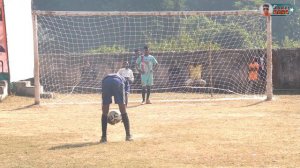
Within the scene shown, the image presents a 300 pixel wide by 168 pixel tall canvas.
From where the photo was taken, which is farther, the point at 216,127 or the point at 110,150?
the point at 216,127

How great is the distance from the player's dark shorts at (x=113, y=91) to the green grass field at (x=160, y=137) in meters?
0.79

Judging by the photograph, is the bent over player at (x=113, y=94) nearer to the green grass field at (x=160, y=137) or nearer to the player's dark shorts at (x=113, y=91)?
the player's dark shorts at (x=113, y=91)

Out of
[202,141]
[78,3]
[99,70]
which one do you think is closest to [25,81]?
[99,70]

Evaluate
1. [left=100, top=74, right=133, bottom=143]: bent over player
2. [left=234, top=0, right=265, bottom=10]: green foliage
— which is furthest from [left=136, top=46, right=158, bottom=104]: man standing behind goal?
[left=234, top=0, right=265, bottom=10]: green foliage

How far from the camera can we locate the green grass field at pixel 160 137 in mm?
9805

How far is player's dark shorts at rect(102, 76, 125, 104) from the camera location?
39.4 ft

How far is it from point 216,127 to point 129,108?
→ 5448mm

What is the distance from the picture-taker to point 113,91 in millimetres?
12062

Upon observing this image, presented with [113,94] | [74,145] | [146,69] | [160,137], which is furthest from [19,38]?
[74,145]

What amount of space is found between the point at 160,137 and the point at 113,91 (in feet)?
4.40

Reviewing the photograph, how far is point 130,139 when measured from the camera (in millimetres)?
12000

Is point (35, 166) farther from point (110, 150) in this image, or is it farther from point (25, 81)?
point (25, 81)

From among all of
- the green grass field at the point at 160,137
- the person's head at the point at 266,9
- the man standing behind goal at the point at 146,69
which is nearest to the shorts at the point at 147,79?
the man standing behind goal at the point at 146,69

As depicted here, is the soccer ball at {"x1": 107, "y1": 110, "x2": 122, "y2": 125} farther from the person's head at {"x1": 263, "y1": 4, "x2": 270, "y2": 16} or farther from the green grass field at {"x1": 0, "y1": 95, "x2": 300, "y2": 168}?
the person's head at {"x1": 263, "y1": 4, "x2": 270, "y2": 16}
